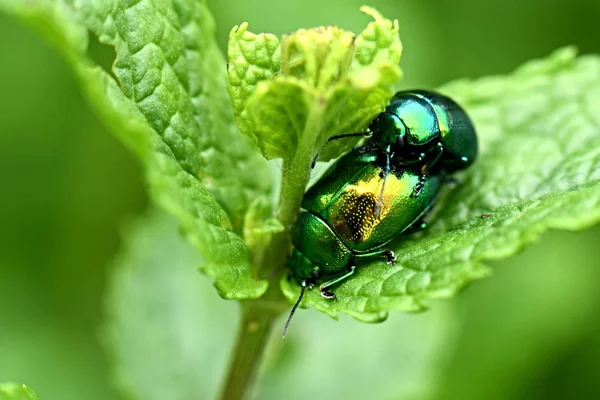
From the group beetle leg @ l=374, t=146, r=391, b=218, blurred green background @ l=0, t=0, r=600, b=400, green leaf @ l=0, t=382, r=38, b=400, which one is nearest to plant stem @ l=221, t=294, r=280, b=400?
beetle leg @ l=374, t=146, r=391, b=218

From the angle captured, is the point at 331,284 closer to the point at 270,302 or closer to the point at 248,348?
the point at 270,302

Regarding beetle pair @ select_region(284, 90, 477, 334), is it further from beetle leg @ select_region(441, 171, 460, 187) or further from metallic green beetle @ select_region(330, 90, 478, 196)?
beetle leg @ select_region(441, 171, 460, 187)

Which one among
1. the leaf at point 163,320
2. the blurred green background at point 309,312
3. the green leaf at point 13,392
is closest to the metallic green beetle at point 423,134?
the green leaf at point 13,392

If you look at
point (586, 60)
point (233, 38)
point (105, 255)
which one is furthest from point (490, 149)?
point (105, 255)

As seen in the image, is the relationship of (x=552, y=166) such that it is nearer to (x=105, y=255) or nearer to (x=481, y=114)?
(x=481, y=114)

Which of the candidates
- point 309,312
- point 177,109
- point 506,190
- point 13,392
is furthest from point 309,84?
point 309,312

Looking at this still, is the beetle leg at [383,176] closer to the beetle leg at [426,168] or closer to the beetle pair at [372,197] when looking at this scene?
the beetle pair at [372,197]
